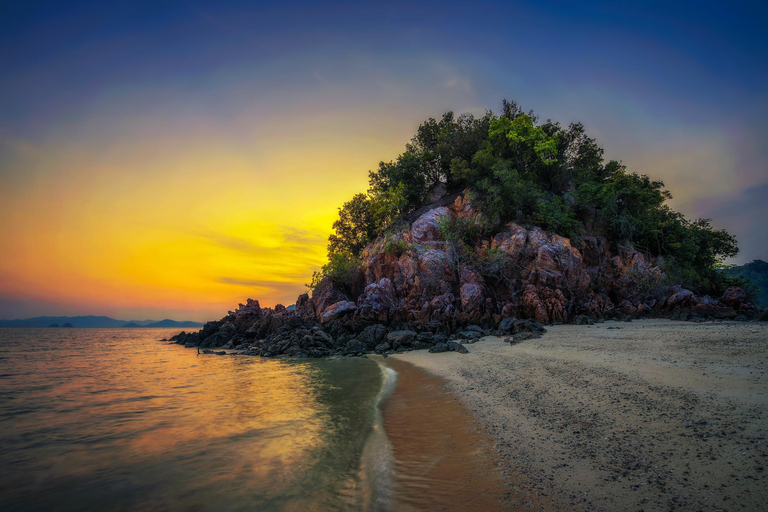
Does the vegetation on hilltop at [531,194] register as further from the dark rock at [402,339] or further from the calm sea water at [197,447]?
the calm sea water at [197,447]

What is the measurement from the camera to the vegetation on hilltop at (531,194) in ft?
97.1

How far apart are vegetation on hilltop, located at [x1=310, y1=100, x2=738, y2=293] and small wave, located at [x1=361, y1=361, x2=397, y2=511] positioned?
86.7ft

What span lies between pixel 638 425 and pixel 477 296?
69.3 feet

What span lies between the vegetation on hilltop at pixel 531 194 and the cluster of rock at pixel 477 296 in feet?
6.95

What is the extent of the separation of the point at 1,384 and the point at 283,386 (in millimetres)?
14249

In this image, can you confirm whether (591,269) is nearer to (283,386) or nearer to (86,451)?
(283,386)

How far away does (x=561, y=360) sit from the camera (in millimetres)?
10031

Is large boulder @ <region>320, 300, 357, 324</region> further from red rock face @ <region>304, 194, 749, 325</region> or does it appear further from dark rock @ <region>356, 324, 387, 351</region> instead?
dark rock @ <region>356, 324, 387, 351</region>

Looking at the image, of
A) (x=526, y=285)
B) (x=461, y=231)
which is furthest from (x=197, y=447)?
(x=461, y=231)

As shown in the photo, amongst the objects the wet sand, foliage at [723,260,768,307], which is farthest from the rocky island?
the wet sand

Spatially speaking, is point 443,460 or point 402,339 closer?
point 443,460

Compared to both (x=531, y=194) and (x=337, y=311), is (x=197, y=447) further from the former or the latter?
(x=531, y=194)

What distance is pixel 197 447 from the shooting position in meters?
6.50

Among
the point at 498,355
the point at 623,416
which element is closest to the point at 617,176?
the point at 498,355
